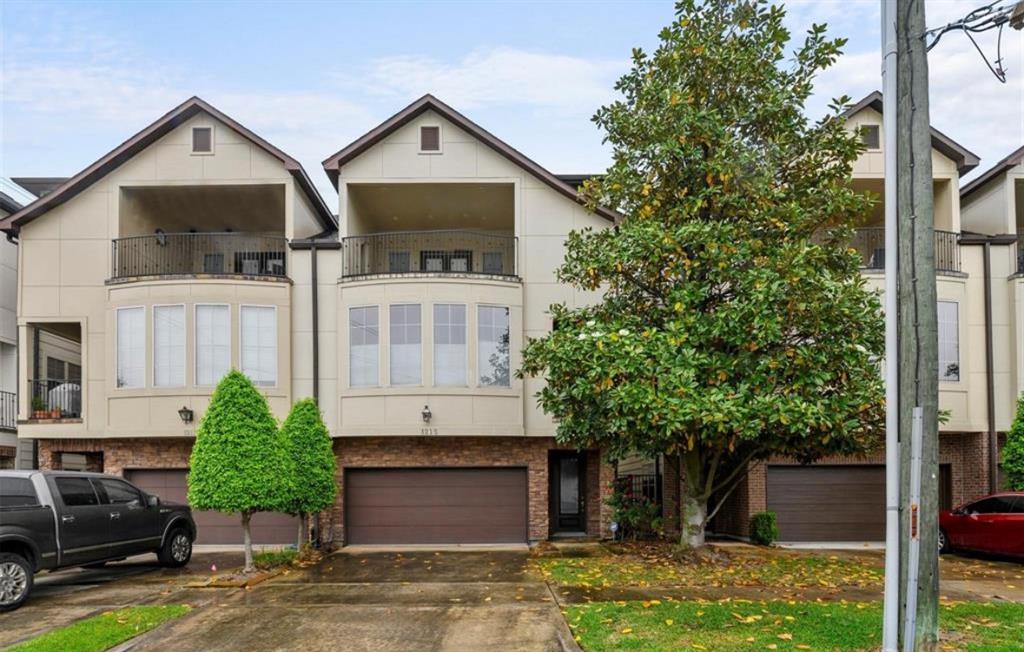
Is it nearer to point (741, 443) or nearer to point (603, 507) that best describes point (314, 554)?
point (603, 507)

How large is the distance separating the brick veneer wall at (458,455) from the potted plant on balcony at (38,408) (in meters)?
6.38

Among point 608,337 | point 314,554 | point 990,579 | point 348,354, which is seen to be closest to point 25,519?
point 314,554

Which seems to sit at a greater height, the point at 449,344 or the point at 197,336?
the point at 197,336

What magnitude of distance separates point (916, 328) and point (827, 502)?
500 inches

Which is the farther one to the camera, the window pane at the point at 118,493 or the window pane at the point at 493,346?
the window pane at the point at 493,346

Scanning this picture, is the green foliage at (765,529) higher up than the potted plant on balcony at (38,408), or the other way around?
the potted plant on balcony at (38,408)

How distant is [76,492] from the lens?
42.4 ft

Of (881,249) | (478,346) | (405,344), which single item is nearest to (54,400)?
(405,344)

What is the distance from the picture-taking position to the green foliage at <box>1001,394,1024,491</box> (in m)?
16.6

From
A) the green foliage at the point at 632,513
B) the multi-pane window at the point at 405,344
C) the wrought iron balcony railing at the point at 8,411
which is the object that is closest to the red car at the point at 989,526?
the green foliage at the point at 632,513

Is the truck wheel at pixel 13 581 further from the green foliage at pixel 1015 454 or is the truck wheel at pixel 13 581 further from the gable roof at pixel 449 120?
the green foliage at pixel 1015 454

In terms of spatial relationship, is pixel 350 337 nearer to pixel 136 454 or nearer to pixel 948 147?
pixel 136 454

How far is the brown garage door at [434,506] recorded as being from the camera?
724 inches

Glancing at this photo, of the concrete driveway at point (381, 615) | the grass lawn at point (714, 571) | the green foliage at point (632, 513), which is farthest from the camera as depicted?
the green foliage at point (632, 513)
